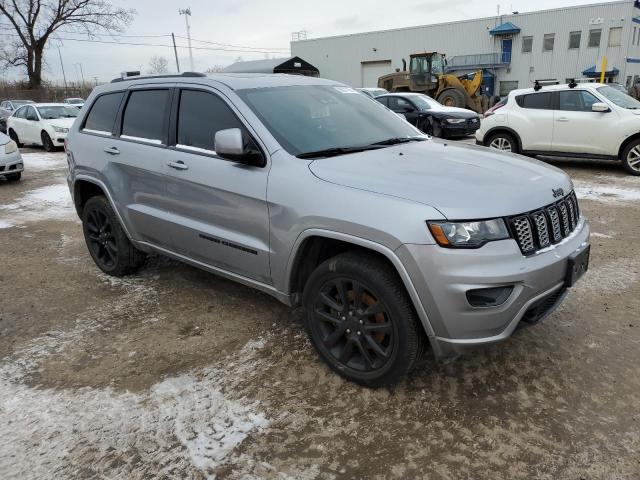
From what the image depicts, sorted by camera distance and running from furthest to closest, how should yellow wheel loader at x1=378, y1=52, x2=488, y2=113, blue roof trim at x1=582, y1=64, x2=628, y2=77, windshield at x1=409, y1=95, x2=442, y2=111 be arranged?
blue roof trim at x1=582, y1=64, x2=628, y2=77 < yellow wheel loader at x1=378, y1=52, x2=488, y2=113 < windshield at x1=409, y1=95, x2=442, y2=111

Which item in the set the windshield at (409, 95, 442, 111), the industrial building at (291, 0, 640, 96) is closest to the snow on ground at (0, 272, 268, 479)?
the windshield at (409, 95, 442, 111)

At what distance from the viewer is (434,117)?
14.4m

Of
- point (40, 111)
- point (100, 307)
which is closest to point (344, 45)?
point (40, 111)

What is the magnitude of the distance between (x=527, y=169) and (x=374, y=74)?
49066 mm

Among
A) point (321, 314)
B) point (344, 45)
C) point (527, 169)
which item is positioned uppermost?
point (344, 45)

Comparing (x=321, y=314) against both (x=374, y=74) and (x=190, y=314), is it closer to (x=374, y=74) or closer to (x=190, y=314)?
(x=190, y=314)

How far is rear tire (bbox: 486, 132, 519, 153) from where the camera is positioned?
10.3 metres

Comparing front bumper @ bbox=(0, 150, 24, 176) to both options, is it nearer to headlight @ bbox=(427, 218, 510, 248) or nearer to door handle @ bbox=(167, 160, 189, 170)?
door handle @ bbox=(167, 160, 189, 170)

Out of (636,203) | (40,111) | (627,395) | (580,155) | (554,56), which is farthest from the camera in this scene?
(554,56)

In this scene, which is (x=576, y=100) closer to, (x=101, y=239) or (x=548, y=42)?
(x=101, y=239)

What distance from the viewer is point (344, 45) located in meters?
50.3

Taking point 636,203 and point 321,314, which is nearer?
point 321,314

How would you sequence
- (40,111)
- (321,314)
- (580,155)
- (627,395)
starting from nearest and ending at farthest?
(627,395), (321,314), (580,155), (40,111)

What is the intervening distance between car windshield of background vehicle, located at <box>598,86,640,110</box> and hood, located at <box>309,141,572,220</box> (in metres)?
7.32
